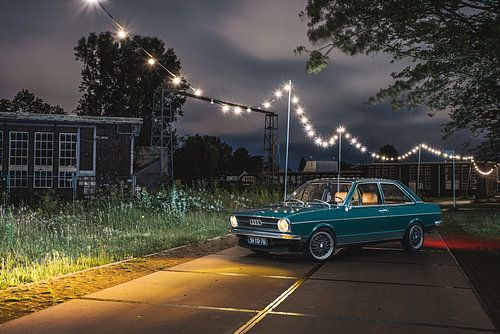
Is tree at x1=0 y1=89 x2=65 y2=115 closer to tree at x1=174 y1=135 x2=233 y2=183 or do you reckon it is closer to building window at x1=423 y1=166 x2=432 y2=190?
tree at x1=174 y1=135 x2=233 y2=183

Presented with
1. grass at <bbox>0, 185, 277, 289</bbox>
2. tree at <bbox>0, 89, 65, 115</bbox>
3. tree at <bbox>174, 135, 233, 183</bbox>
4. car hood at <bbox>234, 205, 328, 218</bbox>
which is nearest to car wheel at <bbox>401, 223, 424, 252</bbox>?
car hood at <bbox>234, 205, 328, 218</bbox>

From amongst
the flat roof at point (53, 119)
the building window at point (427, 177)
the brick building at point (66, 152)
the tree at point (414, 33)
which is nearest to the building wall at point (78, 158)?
the brick building at point (66, 152)

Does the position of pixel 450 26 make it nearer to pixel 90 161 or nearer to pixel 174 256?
pixel 174 256

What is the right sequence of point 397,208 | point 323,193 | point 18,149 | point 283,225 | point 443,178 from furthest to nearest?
point 443,178 → point 18,149 → point 397,208 → point 323,193 → point 283,225

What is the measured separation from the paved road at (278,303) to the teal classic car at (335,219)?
1.91ft

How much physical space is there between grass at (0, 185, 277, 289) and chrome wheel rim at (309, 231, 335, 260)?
360 cm

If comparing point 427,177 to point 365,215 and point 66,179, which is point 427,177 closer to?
point 66,179

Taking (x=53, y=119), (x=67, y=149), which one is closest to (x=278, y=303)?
(x=53, y=119)

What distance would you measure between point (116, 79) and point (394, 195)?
54.4m

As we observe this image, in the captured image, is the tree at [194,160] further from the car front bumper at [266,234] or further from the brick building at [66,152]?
the car front bumper at [266,234]

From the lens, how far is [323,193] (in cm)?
1102

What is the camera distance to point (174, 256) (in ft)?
34.6

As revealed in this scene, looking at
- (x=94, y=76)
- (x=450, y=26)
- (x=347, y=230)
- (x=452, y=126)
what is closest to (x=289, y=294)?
(x=347, y=230)

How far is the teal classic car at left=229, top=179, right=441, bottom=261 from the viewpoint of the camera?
386 inches
